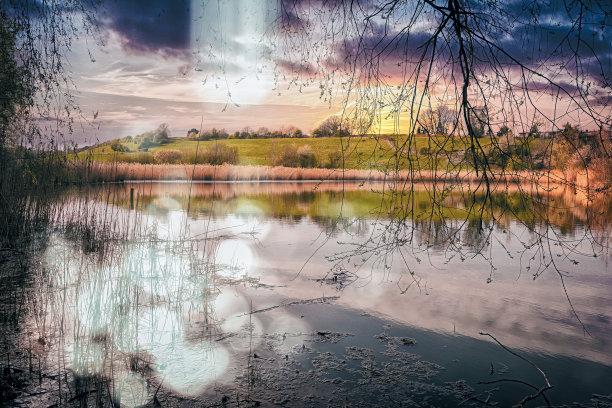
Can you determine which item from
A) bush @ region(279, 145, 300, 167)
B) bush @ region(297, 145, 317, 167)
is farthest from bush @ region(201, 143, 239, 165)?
bush @ region(297, 145, 317, 167)

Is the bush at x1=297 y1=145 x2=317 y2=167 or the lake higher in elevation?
the bush at x1=297 y1=145 x2=317 y2=167

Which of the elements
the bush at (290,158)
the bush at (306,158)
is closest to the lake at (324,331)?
the bush at (306,158)

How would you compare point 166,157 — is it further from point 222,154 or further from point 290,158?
point 290,158

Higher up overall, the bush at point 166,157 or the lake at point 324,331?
the bush at point 166,157

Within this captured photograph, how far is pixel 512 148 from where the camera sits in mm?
3064

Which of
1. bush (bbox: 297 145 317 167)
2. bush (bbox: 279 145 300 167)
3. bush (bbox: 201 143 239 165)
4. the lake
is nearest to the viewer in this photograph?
the lake

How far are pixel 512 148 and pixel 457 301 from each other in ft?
11.6

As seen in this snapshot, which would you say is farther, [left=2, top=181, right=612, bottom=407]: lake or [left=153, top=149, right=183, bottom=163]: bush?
[left=153, top=149, right=183, bottom=163]: bush

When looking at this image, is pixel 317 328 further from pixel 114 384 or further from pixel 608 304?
pixel 608 304

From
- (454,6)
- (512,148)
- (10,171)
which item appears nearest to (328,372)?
(512,148)

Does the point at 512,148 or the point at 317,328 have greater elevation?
the point at 512,148

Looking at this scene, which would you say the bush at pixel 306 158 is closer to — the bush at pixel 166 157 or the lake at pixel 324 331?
the bush at pixel 166 157

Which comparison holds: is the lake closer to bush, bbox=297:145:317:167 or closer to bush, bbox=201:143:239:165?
bush, bbox=201:143:239:165

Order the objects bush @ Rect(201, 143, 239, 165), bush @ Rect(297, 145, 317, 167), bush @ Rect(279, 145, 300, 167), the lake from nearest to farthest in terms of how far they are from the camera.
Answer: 1. the lake
2. bush @ Rect(201, 143, 239, 165)
3. bush @ Rect(297, 145, 317, 167)
4. bush @ Rect(279, 145, 300, 167)
